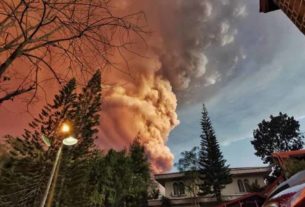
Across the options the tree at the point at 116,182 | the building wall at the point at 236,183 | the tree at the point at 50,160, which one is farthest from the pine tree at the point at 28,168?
the building wall at the point at 236,183

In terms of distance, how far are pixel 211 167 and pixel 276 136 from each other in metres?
12.8

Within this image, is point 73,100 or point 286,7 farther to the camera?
point 73,100

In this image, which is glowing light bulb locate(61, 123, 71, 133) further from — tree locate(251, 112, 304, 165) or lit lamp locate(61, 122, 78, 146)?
tree locate(251, 112, 304, 165)

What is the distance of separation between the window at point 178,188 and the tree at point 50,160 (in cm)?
1164

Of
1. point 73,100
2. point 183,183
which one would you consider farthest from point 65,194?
point 183,183

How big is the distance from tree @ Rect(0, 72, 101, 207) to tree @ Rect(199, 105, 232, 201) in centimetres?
1482

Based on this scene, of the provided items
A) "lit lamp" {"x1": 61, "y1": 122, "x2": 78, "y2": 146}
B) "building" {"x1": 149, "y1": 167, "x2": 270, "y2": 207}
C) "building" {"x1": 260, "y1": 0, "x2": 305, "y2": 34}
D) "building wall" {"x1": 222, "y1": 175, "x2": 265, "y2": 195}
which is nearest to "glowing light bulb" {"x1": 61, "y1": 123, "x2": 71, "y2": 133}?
"lit lamp" {"x1": 61, "y1": 122, "x2": 78, "y2": 146}

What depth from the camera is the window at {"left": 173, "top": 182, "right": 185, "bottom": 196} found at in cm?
3052

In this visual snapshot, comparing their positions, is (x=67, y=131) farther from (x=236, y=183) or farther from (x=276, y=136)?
(x=276, y=136)

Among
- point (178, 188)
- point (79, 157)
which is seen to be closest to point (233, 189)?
point (178, 188)

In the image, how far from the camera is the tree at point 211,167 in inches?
1134

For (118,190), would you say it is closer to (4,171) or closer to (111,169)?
(111,169)

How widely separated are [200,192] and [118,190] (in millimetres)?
10650

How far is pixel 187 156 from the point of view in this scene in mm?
32688
